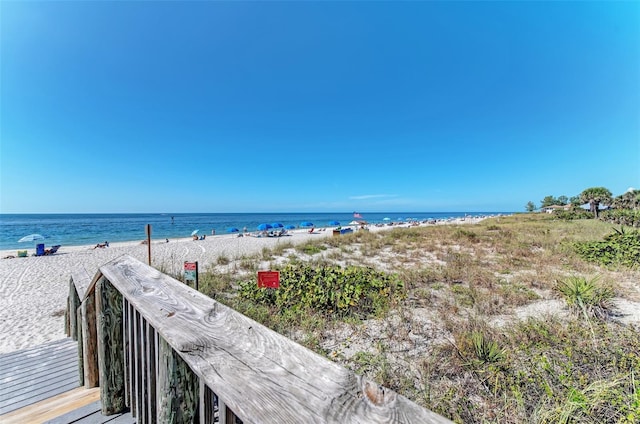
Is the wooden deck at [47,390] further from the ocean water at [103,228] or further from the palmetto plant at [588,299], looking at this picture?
the ocean water at [103,228]

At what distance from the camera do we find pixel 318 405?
56 centimetres

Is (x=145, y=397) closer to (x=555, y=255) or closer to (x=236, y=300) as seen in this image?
(x=236, y=300)

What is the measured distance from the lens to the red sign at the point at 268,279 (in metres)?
→ 4.22

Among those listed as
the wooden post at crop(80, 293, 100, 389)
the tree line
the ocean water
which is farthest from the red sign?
the tree line

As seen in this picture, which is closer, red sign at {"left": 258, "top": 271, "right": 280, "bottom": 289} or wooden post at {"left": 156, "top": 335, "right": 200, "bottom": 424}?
wooden post at {"left": 156, "top": 335, "right": 200, "bottom": 424}

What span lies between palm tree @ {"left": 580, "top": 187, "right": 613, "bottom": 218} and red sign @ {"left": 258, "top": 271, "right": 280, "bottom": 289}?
37.2 m

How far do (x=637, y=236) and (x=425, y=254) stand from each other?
5.61 metres

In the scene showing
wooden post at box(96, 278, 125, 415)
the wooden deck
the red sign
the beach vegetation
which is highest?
wooden post at box(96, 278, 125, 415)

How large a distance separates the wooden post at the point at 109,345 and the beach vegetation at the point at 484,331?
208cm

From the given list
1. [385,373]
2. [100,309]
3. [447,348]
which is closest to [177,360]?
[100,309]

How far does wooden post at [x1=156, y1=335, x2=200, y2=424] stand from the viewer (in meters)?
0.93

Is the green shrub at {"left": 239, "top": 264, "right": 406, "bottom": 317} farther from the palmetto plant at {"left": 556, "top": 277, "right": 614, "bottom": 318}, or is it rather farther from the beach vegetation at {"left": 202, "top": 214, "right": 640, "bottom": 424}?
the palmetto plant at {"left": 556, "top": 277, "right": 614, "bottom": 318}

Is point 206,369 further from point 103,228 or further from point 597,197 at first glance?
point 103,228

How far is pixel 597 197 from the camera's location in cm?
2750
